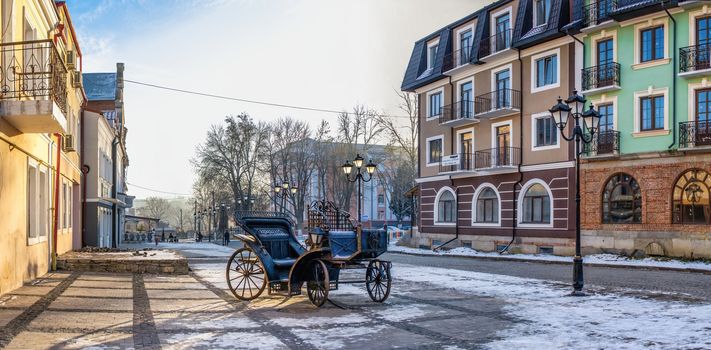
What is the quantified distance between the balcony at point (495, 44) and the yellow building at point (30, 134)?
65.1ft

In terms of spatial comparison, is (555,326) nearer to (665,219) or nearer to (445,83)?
(665,219)

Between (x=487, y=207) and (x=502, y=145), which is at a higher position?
(x=502, y=145)

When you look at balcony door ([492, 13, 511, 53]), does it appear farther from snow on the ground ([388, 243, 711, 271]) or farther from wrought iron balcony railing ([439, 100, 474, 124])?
snow on the ground ([388, 243, 711, 271])

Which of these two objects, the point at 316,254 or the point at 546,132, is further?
the point at 546,132

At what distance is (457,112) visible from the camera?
33.4 m

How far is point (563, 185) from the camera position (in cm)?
2752

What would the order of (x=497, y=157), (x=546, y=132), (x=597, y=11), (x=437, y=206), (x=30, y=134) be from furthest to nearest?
1. (x=437, y=206)
2. (x=497, y=157)
3. (x=546, y=132)
4. (x=597, y=11)
5. (x=30, y=134)

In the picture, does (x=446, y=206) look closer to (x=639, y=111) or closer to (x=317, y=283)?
(x=639, y=111)

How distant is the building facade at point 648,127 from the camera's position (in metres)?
23.0

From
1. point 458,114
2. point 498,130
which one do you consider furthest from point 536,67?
point 458,114

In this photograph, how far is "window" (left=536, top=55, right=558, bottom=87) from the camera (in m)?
28.2

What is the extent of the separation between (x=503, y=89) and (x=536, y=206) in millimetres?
5887

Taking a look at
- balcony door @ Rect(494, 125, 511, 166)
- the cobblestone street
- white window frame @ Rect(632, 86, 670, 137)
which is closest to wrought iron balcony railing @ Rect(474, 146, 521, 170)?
balcony door @ Rect(494, 125, 511, 166)

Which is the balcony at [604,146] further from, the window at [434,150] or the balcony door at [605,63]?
the window at [434,150]
